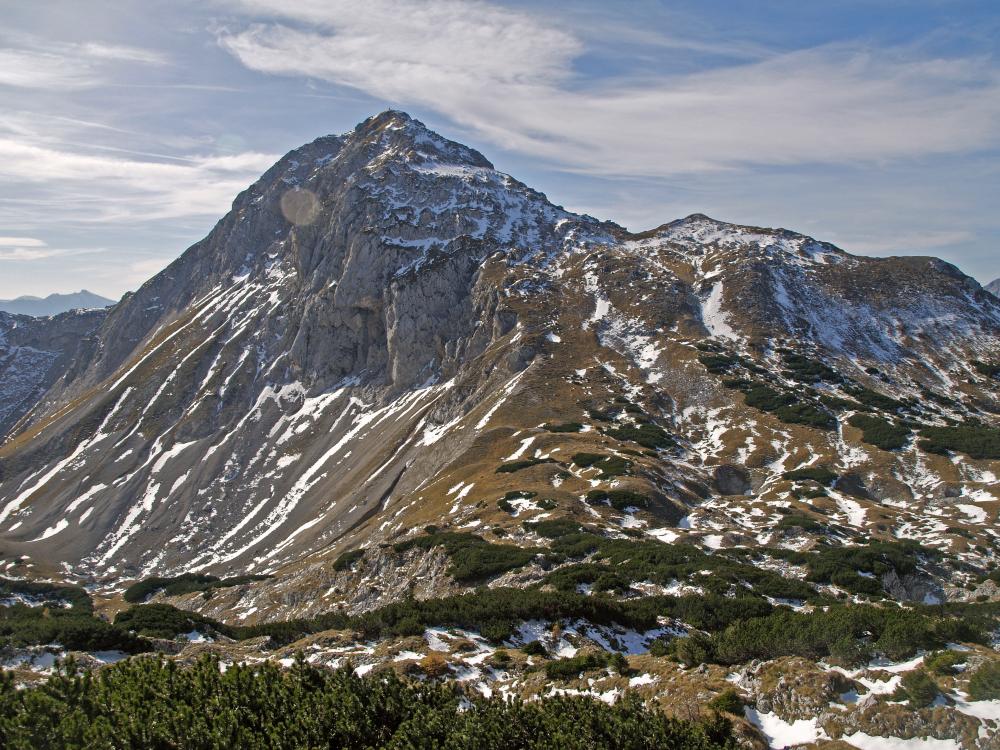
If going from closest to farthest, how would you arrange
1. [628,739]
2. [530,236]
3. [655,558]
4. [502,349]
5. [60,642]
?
[628,739], [60,642], [655,558], [502,349], [530,236]

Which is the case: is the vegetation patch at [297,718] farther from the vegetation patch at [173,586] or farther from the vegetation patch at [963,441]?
the vegetation patch at [963,441]

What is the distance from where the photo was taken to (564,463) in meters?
72.6

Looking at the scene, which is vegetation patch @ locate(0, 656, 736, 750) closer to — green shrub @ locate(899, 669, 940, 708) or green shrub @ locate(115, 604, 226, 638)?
green shrub @ locate(899, 669, 940, 708)

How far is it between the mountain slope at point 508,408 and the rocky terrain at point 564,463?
643 mm

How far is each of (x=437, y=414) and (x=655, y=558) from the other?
267ft

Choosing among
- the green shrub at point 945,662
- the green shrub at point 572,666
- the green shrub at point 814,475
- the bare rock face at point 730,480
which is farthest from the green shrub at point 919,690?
the green shrub at point 814,475

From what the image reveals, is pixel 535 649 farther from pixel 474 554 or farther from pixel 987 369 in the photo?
pixel 987 369

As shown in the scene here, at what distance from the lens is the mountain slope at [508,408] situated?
2518 inches

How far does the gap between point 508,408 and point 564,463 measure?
1079 inches

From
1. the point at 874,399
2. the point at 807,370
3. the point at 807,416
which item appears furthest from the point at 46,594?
the point at 874,399

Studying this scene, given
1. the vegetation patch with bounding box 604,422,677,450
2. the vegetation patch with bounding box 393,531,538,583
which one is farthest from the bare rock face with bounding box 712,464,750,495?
the vegetation patch with bounding box 393,531,538,583

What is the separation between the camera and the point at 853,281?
495ft

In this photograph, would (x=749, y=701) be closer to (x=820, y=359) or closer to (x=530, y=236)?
(x=820, y=359)

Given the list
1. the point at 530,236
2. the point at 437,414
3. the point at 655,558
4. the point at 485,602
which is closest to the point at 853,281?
the point at 530,236
